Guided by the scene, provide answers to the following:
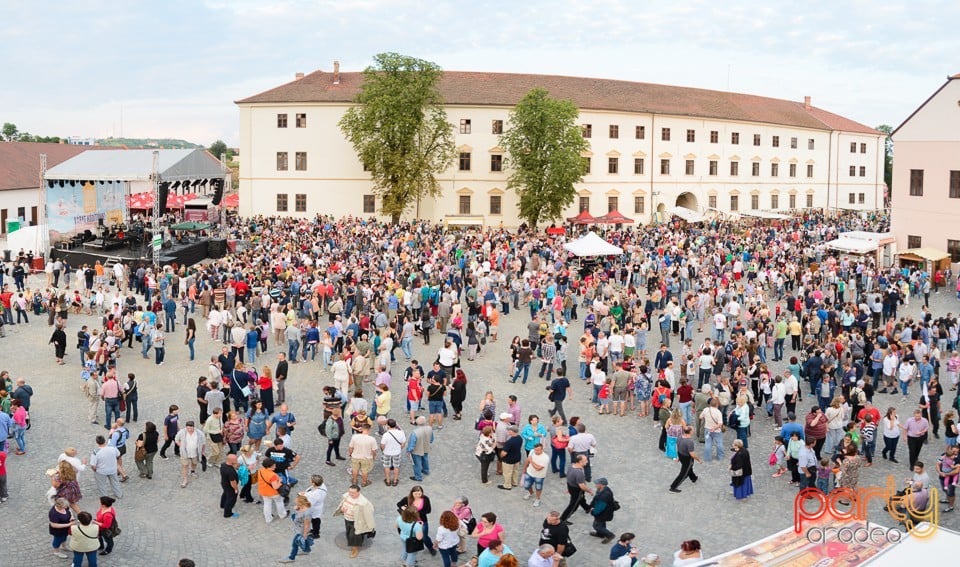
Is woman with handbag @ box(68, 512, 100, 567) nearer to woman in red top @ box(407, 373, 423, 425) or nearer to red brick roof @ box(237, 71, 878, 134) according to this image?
woman in red top @ box(407, 373, 423, 425)

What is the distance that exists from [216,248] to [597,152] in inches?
1121

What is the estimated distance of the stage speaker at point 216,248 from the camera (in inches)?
1567

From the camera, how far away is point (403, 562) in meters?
11.4

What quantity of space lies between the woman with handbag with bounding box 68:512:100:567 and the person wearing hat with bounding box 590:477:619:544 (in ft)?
22.4

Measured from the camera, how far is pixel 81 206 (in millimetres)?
37656

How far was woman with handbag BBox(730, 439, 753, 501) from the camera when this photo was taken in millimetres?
13484

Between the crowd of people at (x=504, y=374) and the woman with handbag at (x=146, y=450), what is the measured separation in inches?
1.7

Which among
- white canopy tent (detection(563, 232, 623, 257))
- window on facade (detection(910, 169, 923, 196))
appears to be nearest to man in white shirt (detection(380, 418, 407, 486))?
white canopy tent (detection(563, 232, 623, 257))

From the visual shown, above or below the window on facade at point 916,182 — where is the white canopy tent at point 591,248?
below

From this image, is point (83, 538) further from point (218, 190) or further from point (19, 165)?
point (19, 165)

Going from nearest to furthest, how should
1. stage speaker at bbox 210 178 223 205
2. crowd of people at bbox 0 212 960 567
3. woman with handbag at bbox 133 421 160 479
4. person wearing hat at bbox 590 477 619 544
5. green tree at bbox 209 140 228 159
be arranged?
person wearing hat at bbox 590 477 619 544 < crowd of people at bbox 0 212 960 567 < woman with handbag at bbox 133 421 160 479 < stage speaker at bbox 210 178 223 205 < green tree at bbox 209 140 228 159

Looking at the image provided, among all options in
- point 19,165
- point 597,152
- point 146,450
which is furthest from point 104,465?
point 597,152

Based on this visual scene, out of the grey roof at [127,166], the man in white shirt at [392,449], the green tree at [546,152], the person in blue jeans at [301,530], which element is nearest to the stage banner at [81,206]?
the grey roof at [127,166]

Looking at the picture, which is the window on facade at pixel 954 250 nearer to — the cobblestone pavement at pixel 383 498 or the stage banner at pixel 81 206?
the cobblestone pavement at pixel 383 498
